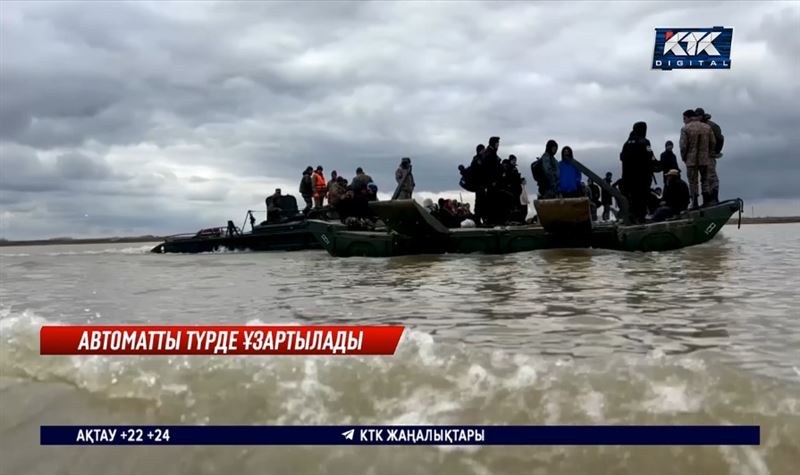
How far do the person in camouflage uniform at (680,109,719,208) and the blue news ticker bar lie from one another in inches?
424

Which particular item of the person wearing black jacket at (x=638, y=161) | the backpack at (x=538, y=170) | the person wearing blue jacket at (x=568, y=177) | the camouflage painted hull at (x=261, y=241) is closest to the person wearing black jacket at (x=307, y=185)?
the camouflage painted hull at (x=261, y=241)

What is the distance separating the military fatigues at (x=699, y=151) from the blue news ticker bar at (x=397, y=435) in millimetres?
10769

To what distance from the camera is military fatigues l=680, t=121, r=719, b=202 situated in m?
12.5

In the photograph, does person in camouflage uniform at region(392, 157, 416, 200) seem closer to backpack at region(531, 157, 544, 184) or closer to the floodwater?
backpack at region(531, 157, 544, 184)

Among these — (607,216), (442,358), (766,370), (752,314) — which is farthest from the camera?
(607,216)

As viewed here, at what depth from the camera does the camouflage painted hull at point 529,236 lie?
1254cm

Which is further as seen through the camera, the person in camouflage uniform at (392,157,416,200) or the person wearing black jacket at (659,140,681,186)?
the person in camouflage uniform at (392,157,416,200)

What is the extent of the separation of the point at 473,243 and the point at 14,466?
433 inches

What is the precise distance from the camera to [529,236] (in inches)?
516

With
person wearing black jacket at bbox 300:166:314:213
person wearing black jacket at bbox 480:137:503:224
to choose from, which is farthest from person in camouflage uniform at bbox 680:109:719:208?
→ person wearing black jacket at bbox 300:166:314:213

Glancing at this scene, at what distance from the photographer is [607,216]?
1736cm

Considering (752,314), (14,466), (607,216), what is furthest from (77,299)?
(607,216)

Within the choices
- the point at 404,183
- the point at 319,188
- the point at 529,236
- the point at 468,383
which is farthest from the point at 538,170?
the point at 468,383

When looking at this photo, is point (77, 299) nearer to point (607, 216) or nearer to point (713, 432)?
point (713, 432)
